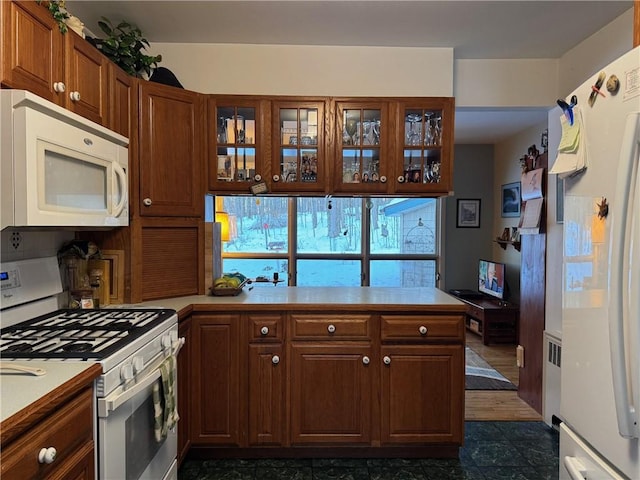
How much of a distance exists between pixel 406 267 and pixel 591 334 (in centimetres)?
425

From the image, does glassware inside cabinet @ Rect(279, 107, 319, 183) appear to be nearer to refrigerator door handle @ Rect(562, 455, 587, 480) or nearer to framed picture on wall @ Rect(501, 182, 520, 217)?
refrigerator door handle @ Rect(562, 455, 587, 480)

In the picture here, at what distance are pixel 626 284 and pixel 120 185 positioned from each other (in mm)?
1989

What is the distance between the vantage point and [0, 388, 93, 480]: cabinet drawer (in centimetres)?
88

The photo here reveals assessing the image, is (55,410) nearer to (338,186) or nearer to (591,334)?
(591,334)

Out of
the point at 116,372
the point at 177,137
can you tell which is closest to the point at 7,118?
the point at 116,372

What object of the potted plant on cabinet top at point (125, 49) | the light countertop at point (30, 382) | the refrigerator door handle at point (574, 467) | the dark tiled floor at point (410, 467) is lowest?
the dark tiled floor at point (410, 467)

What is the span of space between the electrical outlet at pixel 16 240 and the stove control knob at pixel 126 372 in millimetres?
836

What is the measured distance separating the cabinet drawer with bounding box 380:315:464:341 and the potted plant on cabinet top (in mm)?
2046

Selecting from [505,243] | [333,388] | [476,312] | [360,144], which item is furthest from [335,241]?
[333,388]

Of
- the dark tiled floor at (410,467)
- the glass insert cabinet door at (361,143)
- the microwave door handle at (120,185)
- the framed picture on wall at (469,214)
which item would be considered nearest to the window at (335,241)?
the framed picture on wall at (469,214)

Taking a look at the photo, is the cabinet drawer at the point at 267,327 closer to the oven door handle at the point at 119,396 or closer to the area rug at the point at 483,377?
the oven door handle at the point at 119,396

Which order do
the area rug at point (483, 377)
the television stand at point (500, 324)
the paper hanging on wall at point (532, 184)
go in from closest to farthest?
the paper hanging on wall at point (532, 184) → the area rug at point (483, 377) → the television stand at point (500, 324)

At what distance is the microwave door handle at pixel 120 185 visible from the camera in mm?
1803

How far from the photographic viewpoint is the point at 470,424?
2.67 metres
